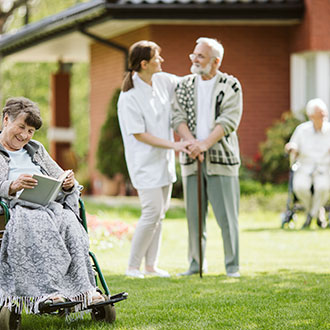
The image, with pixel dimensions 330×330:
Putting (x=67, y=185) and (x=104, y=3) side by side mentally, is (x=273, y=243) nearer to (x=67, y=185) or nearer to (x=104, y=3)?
(x=67, y=185)

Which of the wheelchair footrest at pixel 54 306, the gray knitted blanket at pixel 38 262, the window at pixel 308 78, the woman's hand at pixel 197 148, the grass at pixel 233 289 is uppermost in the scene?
the window at pixel 308 78

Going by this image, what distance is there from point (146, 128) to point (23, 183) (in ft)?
7.82

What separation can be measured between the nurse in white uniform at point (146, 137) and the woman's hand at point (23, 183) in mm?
2202

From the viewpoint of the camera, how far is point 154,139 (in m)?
7.00

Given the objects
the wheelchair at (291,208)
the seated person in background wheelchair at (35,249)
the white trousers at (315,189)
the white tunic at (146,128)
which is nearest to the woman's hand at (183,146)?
the white tunic at (146,128)

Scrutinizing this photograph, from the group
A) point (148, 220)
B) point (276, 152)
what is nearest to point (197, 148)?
point (148, 220)

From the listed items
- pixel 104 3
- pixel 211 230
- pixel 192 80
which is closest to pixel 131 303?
pixel 192 80

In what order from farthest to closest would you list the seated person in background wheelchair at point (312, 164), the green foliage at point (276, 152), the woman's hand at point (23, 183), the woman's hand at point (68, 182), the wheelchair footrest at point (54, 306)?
the green foliage at point (276, 152), the seated person in background wheelchair at point (312, 164), the woman's hand at point (68, 182), the woman's hand at point (23, 183), the wheelchair footrest at point (54, 306)

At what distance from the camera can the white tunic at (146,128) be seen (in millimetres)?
7090

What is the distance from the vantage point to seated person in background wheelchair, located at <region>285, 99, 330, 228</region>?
36.4 ft

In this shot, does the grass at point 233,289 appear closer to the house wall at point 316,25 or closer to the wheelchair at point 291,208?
the wheelchair at point 291,208

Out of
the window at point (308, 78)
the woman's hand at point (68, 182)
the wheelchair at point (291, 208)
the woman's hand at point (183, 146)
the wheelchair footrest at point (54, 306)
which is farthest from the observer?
the window at point (308, 78)

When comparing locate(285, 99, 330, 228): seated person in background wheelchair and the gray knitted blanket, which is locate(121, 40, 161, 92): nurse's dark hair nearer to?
the gray knitted blanket

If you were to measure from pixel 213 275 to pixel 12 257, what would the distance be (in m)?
2.77
